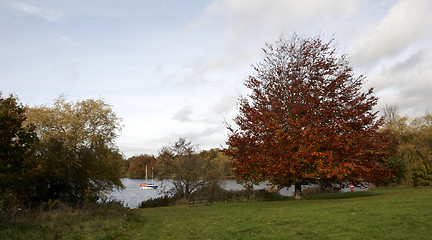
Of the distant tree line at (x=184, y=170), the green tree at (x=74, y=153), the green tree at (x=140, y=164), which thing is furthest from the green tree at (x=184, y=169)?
the green tree at (x=140, y=164)

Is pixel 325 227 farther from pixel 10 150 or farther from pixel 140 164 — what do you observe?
pixel 140 164

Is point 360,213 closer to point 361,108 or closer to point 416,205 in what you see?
point 416,205

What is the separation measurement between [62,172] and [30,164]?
3954 mm

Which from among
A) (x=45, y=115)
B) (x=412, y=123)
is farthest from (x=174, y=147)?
(x=412, y=123)

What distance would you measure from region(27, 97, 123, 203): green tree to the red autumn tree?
1167 cm

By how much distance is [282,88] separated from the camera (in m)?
20.8

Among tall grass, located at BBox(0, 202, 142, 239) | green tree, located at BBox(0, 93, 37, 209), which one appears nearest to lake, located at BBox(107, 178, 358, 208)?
tall grass, located at BBox(0, 202, 142, 239)

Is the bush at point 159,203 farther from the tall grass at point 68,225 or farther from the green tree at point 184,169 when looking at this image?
the tall grass at point 68,225

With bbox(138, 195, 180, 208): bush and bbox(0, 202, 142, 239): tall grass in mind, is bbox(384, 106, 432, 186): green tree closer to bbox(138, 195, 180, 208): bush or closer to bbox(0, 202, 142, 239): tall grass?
bbox(138, 195, 180, 208): bush

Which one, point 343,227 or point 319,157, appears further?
point 319,157

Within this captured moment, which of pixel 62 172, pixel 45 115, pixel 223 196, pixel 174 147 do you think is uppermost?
pixel 45 115

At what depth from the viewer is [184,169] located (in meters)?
30.5

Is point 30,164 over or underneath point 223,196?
over

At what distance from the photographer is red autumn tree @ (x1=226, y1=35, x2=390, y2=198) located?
17750mm
